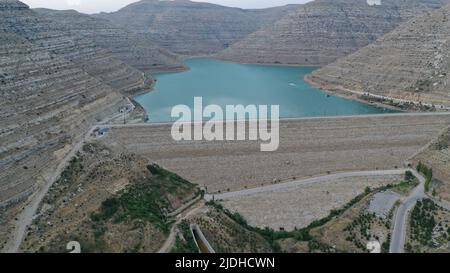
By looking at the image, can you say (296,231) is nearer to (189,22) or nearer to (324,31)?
(324,31)

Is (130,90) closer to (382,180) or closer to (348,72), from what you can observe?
(348,72)

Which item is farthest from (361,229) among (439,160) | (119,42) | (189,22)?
(189,22)

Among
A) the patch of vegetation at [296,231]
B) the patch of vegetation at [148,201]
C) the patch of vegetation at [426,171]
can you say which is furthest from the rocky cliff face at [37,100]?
the patch of vegetation at [426,171]

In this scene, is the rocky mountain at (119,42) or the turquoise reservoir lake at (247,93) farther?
the rocky mountain at (119,42)

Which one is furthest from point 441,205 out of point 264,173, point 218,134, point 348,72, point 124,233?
point 348,72

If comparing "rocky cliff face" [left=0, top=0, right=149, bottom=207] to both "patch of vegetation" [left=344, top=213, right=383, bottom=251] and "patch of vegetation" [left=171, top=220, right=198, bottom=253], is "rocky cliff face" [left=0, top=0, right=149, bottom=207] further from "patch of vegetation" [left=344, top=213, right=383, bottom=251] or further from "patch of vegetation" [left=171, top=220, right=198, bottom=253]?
"patch of vegetation" [left=344, top=213, right=383, bottom=251]

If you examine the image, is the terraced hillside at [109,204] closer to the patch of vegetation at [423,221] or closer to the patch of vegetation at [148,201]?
the patch of vegetation at [148,201]
